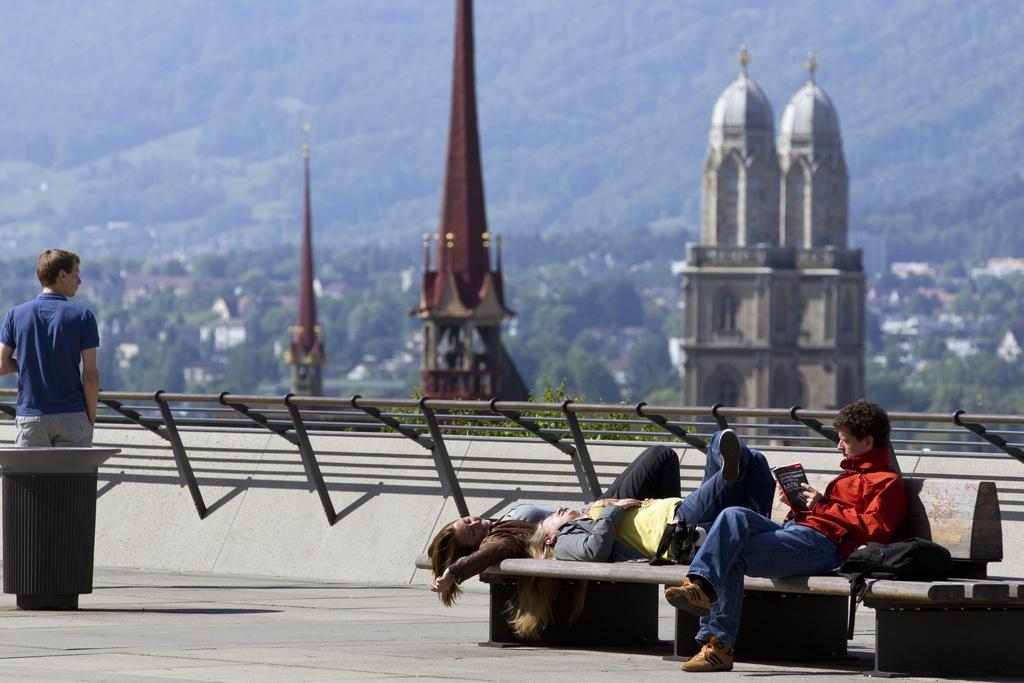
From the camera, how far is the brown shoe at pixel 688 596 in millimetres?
9883

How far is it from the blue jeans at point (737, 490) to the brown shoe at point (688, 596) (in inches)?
18.9

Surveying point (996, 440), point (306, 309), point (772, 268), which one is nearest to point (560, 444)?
point (996, 440)

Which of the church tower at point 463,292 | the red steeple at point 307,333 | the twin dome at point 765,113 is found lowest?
the red steeple at point 307,333

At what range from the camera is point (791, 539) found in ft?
32.6

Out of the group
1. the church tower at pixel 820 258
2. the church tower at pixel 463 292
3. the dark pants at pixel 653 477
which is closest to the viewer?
the dark pants at pixel 653 477

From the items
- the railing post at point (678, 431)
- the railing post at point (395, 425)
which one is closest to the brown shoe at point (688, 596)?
the railing post at point (678, 431)

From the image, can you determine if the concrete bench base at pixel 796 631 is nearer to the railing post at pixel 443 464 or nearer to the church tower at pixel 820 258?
the railing post at pixel 443 464

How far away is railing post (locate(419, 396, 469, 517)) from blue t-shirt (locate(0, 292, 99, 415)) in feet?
8.90

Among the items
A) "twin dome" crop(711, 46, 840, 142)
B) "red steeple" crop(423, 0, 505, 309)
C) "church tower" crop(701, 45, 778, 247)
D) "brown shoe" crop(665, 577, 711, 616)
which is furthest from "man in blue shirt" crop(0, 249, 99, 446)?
"church tower" crop(701, 45, 778, 247)

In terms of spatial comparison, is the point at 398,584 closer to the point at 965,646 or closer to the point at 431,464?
the point at 431,464

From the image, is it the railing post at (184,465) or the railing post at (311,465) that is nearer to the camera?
the railing post at (311,465)

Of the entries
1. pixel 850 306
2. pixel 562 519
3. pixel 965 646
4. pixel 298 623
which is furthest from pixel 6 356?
pixel 850 306

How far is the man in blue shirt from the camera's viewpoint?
1209 centimetres

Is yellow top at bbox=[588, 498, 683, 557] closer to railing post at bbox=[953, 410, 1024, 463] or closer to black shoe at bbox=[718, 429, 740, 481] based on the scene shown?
black shoe at bbox=[718, 429, 740, 481]
